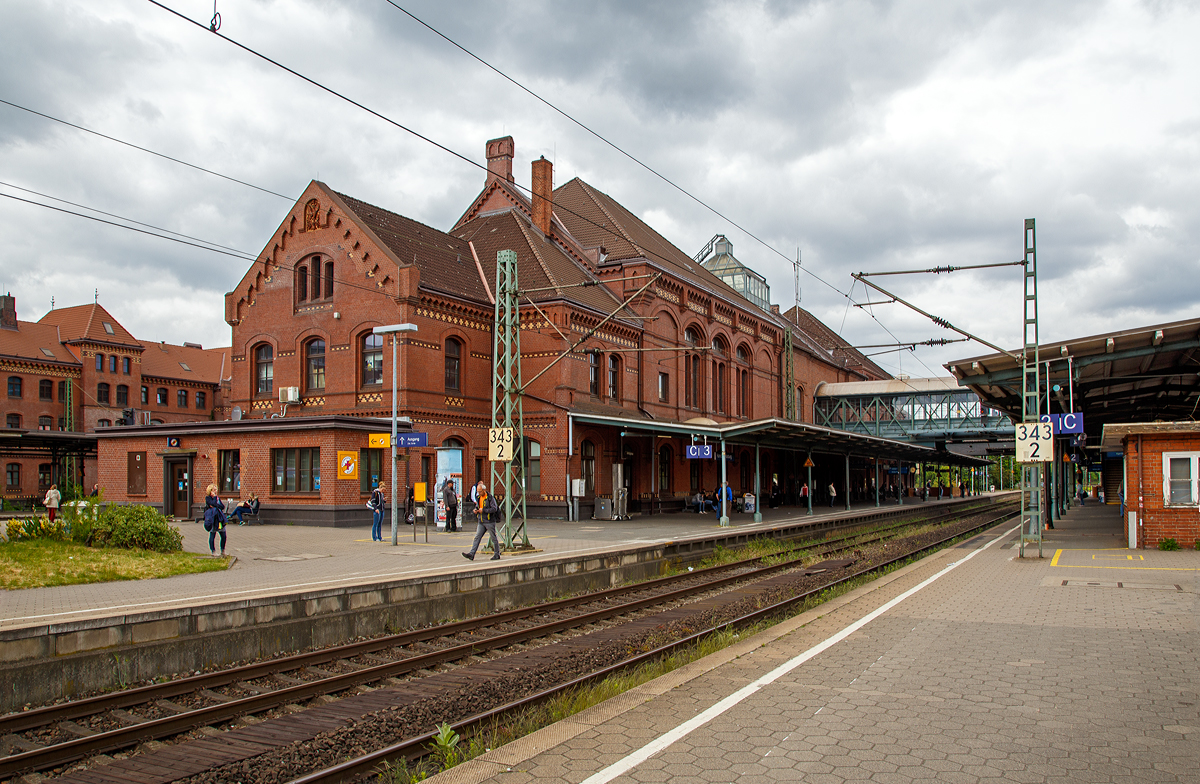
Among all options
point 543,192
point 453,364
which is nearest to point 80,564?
point 453,364

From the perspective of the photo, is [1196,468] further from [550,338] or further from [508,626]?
[550,338]

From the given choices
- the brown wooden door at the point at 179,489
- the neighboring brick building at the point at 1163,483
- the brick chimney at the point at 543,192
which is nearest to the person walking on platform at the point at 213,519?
the brown wooden door at the point at 179,489

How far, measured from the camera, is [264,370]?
3431 cm

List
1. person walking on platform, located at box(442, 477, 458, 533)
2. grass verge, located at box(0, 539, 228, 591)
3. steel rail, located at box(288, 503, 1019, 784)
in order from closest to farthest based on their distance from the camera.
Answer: steel rail, located at box(288, 503, 1019, 784) < grass verge, located at box(0, 539, 228, 591) < person walking on platform, located at box(442, 477, 458, 533)

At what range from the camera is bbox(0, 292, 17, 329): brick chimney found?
55.2 m

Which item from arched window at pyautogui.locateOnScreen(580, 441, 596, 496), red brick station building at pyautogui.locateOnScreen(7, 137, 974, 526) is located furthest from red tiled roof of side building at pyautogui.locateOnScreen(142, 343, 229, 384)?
arched window at pyautogui.locateOnScreen(580, 441, 596, 496)

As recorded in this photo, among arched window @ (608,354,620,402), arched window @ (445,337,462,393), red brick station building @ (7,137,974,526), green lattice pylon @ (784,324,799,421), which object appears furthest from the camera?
green lattice pylon @ (784,324,799,421)

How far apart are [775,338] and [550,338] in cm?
2296

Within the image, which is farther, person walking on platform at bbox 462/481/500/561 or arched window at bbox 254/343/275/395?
arched window at bbox 254/343/275/395

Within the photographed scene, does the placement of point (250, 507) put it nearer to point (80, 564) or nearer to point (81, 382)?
point (80, 564)

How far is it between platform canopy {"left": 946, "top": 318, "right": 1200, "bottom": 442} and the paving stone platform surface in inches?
412

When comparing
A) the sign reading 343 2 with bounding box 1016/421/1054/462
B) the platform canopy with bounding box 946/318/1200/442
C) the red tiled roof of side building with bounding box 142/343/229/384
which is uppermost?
the red tiled roof of side building with bounding box 142/343/229/384

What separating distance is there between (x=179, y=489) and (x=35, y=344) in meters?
33.0

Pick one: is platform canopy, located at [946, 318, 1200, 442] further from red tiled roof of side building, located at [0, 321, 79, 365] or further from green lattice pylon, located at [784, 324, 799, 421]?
red tiled roof of side building, located at [0, 321, 79, 365]
